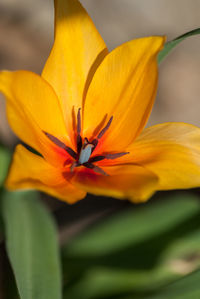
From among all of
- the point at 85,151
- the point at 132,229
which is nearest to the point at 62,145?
the point at 85,151

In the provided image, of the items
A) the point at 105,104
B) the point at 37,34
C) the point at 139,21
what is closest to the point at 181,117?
the point at 139,21

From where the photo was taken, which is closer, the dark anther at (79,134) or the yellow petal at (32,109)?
the yellow petal at (32,109)

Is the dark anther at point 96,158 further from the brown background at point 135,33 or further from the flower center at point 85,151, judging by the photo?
the brown background at point 135,33

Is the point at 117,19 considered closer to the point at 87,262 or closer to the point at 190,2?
the point at 190,2

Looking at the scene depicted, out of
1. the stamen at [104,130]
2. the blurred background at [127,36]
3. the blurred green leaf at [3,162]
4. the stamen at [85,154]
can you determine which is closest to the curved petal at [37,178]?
the stamen at [85,154]

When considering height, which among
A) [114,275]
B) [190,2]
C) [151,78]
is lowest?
[114,275]

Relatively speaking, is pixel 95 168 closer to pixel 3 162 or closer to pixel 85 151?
pixel 85 151
